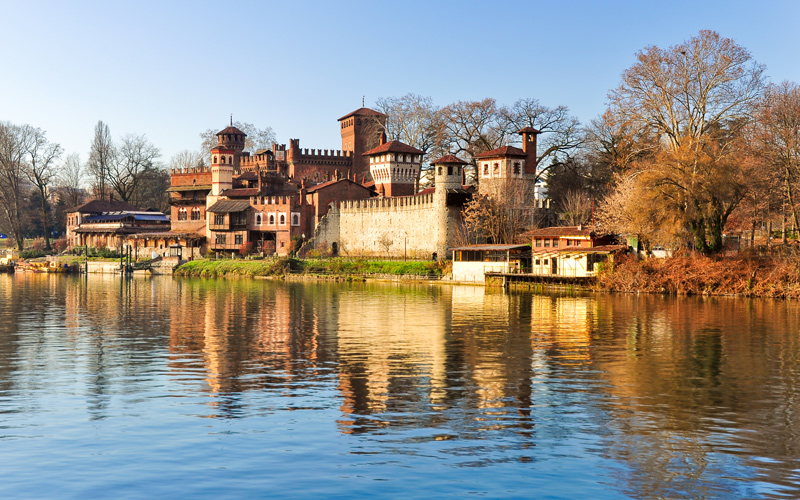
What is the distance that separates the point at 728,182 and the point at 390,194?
35.5m

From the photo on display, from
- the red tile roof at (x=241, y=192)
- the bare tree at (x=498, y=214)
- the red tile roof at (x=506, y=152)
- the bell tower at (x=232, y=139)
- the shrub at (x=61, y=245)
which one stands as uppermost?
the bell tower at (x=232, y=139)

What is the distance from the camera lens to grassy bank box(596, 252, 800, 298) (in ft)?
130

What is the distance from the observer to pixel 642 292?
143 ft

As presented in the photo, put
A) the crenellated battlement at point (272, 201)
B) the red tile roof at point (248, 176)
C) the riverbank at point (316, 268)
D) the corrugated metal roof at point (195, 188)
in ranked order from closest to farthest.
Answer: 1. the riverbank at point (316, 268)
2. the crenellated battlement at point (272, 201)
3. the red tile roof at point (248, 176)
4. the corrugated metal roof at point (195, 188)

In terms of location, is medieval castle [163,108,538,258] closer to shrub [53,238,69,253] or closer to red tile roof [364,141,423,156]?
red tile roof [364,141,423,156]

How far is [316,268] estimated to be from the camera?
206 feet

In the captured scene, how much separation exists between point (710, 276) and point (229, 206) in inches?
1854

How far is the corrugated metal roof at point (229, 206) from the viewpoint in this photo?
7494 centimetres

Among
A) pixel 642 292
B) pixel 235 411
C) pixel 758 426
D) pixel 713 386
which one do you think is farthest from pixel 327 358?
pixel 642 292

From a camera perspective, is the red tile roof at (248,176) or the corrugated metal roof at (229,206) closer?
the corrugated metal roof at (229,206)

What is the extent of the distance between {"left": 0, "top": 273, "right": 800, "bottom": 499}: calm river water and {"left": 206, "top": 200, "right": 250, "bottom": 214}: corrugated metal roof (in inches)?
1782

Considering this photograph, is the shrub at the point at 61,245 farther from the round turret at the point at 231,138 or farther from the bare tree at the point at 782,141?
the bare tree at the point at 782,141

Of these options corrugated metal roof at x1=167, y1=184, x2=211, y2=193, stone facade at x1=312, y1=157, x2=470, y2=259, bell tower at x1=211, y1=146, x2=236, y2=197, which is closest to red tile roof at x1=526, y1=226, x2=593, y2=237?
stone facade at x1=312, y1=157, x2=470, y2=259

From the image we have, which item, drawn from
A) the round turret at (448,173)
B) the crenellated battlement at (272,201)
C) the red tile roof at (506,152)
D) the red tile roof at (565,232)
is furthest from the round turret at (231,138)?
the red tile roof at (565,232)
